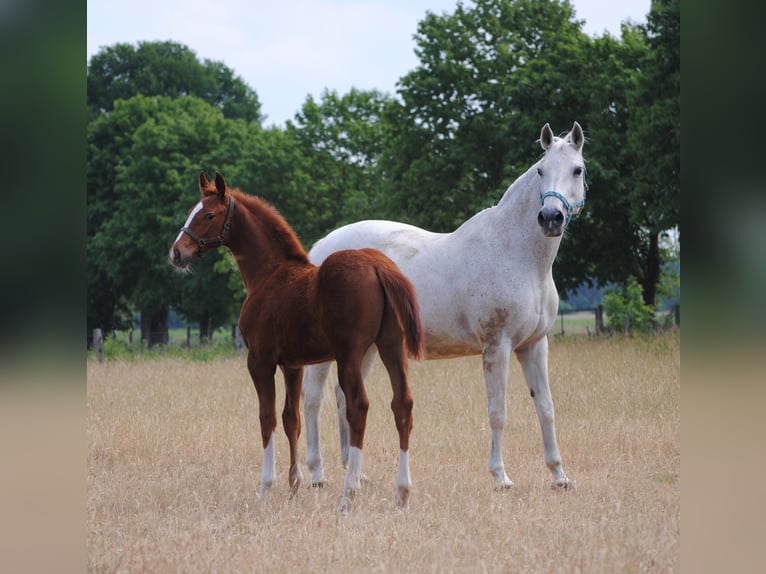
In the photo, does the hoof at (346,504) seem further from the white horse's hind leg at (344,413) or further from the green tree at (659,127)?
the green tree at (659,127)

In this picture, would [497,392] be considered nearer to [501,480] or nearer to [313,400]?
[501,480]

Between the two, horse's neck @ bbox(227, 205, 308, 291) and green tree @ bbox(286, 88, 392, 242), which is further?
green tree @ bbox(286, 88, 392, 242)

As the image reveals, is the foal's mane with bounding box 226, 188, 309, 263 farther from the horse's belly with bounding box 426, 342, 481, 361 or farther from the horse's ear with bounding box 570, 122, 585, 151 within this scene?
the horse's ear with bounding box 570, 122, 585, 151

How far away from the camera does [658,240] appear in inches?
1065

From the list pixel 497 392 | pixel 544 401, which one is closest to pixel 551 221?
pixel 497 392

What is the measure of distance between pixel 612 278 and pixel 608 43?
742 centimetres

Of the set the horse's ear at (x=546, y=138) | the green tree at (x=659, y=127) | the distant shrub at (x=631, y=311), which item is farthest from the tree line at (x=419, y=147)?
the horse's ear at (x=546, y=138)

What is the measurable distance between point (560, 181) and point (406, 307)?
5.86 feet

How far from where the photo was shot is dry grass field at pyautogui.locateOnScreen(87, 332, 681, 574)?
5109mm

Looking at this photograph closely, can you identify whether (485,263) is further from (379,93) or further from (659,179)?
(379,93)

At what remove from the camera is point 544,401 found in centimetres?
748

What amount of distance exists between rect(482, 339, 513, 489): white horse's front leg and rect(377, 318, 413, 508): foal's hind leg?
1233mm

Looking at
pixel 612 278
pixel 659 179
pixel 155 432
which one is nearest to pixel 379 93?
pixel 612 278

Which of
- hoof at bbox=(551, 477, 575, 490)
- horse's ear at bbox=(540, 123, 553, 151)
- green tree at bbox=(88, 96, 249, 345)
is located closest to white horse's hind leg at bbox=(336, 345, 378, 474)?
hoof at bbox=(551, 477, 575, 490)
